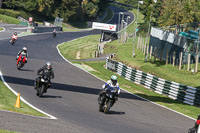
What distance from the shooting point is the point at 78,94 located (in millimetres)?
23625

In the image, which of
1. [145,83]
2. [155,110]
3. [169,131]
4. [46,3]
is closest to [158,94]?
[145,83]

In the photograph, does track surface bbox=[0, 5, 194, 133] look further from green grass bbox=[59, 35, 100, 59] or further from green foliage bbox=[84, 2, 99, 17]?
green foliage bbox=[84, 2, 99, 17]

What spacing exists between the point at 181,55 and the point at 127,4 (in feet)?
418

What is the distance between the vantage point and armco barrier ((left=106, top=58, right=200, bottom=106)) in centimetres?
2658

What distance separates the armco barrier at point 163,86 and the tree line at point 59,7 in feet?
237

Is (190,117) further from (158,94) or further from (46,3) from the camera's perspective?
(46,3)

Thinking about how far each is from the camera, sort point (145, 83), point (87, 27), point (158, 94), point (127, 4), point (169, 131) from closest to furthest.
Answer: point (169, 131) → point (158, 94) → point (145, 83) → point (87, 27) → point (127, 4)

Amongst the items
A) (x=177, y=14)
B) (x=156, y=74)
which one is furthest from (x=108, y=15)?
(x=156, y=74)

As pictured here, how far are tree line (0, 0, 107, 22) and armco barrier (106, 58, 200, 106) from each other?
72.1 meters

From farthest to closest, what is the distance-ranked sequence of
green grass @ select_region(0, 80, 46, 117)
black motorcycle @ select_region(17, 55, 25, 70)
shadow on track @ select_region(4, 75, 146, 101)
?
1. black motorcycle @ select_region(17, 55, 25, 70)
2. shadow on track @ select_region(4, 75, 146, 101)
3. green grass @ select_region(0, 80, 46, 117)

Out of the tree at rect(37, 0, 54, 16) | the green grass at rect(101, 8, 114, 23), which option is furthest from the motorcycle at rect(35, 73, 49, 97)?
the green grass at rect(101, 8, 114, 23)

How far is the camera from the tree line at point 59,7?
107 meters

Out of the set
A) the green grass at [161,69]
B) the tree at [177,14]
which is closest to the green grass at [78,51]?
the green grass at [161,69]

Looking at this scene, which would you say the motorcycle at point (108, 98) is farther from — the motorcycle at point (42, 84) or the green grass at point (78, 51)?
the green grass at point (78, 51)
